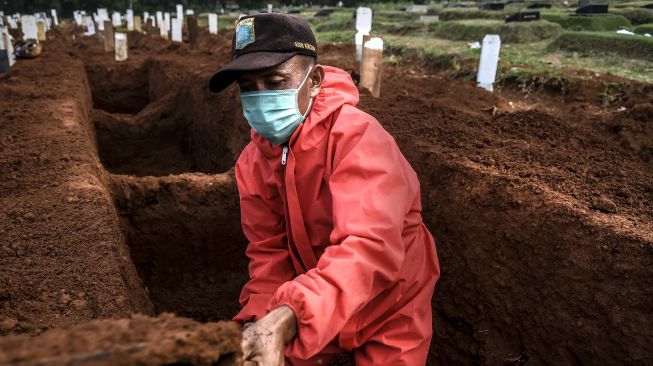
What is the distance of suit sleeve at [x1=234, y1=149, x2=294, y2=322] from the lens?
7.92ft

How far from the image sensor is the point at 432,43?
32.8ft

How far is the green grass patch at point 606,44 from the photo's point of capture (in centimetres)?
647

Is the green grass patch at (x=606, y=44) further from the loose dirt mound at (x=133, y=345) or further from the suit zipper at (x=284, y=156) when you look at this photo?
the loose dirt mound at (x=133, y=345)

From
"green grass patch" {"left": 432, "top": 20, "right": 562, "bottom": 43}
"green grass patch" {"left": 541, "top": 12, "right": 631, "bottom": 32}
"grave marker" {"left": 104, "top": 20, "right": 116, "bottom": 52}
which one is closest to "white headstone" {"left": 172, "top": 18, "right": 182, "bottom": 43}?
"grave marker" {"left": 104, "top": 20, "right": 116, "bottom": 52}

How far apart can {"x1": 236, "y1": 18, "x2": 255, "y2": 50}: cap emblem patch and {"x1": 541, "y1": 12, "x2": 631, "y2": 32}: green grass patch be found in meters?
9.88

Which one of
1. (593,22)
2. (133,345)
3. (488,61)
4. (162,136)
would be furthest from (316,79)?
(593,22)

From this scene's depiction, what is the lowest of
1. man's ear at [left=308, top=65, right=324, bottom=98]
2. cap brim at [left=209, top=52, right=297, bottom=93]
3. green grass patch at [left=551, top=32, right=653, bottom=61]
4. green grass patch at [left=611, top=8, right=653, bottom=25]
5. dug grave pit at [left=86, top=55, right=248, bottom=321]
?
dug grave pit at [left=86, top=55, right=248, bottom=321]

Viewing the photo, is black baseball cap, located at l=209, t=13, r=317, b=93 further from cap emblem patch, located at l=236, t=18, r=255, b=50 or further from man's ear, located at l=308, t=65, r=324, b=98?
man's ear, located at l=308, t=65, r=324, b=98

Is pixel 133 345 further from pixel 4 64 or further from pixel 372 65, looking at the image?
pixel 4 64

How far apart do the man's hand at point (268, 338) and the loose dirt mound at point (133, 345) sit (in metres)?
0.13

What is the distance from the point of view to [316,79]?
222 centimetres

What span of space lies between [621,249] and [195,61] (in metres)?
8.86

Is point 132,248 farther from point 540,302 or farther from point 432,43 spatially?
point 432,43

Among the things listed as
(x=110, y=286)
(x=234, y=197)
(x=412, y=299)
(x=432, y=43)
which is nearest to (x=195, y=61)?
(x=432, y=43)
